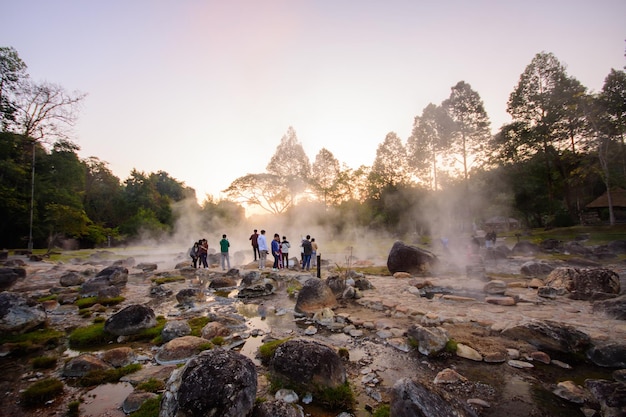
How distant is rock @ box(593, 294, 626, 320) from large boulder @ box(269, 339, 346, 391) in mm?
6060

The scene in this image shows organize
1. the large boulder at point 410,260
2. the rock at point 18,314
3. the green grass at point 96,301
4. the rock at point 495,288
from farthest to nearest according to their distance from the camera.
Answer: the large boulder at point 410,260, the rock at point 495,288, the green grass at point 96,301, the rock at point 18,314

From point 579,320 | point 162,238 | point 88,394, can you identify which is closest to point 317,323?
point 88,394

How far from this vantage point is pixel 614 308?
5.79 meters

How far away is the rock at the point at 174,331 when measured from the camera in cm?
543

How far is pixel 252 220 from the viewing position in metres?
33.3

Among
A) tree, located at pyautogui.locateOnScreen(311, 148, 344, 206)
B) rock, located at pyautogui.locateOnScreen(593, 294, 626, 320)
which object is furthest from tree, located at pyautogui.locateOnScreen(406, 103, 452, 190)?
rock, located at pyautogui.locateOnScreen(593, 294, 626, 320)

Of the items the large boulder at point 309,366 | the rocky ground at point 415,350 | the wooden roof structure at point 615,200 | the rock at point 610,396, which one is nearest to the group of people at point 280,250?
the rocky ground at point 415,350

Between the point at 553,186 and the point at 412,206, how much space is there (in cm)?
1524

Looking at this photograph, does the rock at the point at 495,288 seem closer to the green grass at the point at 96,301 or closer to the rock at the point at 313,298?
the rock at the point at 313,298

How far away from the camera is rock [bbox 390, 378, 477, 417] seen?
2.58 meters

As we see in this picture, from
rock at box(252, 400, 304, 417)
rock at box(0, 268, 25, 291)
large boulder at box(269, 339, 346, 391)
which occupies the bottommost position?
rock at box(252, 400, 304, 417)

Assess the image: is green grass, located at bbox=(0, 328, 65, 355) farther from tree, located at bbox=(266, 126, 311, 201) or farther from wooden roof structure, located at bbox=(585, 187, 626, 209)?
wooden roof structure, located at bbox=(585, 187, 626, 209)

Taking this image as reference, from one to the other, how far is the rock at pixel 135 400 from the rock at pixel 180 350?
98cm

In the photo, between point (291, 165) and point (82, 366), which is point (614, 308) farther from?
point (291, 165)
